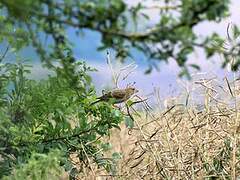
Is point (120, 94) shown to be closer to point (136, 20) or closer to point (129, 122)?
point (129, 122)

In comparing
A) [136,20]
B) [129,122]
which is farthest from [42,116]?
[136,20]

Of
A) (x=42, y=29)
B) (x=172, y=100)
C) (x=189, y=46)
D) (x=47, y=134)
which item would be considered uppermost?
(x=172, y=100)

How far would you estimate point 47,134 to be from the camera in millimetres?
4488

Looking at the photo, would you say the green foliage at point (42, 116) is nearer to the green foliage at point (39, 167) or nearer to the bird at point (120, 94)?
the bird at point (120, 94)

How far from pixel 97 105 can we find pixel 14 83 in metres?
0.62

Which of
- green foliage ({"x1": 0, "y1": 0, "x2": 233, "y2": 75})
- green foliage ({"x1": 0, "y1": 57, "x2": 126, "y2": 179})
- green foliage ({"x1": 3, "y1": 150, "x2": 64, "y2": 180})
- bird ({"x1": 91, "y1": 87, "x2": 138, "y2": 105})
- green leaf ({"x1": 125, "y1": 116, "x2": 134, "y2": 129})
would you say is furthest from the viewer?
bird ({"x1": 91, "y1": 87, "x2": 138, "y2": 105})

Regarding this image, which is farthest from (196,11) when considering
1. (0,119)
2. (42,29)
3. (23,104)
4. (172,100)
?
(172,100)

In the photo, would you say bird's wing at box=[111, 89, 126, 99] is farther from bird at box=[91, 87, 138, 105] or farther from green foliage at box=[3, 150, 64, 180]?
green foliage at box=[3, 150, 64, 180]

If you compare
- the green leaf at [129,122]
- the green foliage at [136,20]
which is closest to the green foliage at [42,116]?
the green leaf at [129,122]

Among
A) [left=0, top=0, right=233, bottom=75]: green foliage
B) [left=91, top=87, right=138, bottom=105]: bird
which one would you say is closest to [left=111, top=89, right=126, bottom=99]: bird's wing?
[left=91, top=87, right=138, bottom=105]: bird

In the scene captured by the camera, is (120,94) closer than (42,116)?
No

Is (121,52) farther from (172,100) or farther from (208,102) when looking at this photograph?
(172,100)

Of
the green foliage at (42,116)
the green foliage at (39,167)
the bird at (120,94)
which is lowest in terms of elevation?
the green foliage at (39,167)

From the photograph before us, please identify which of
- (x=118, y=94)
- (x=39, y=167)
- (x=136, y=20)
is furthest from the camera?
(x=118, y=94)
